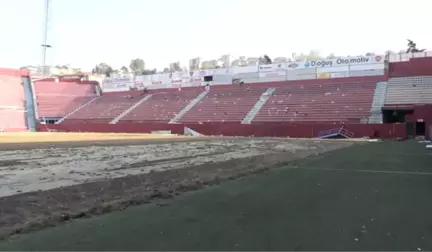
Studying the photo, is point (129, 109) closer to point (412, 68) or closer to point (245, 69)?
point (245, 69)

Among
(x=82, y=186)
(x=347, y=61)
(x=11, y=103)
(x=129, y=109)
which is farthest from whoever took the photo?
(x=11, y=103)

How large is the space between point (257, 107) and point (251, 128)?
23.2 feet

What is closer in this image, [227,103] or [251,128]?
[251,128]

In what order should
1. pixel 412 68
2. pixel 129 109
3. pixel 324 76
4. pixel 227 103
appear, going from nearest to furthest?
1. pixel 412 68
2. pixel 324 76
3. pixel 227 103
4. pixel 129 109

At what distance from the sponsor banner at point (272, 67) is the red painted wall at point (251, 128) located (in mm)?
15740

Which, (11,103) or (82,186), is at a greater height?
(11,103)

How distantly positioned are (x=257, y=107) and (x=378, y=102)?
14339 mm

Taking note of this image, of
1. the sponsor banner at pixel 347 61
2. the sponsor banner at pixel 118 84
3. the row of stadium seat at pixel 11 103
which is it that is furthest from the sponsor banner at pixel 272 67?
the row of stadium seat at pixel 11 103

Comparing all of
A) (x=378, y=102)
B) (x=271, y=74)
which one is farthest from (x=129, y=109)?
(x=378, y=102)

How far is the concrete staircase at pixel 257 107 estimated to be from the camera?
49250mm

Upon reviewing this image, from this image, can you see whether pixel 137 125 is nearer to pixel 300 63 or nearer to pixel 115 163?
pixel 300 63

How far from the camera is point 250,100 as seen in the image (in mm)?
54500

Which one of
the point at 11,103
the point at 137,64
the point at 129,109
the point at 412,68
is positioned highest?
the point at 137,64

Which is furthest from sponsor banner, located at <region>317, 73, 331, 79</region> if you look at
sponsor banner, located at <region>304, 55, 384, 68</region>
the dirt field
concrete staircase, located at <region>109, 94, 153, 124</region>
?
the dirt field
